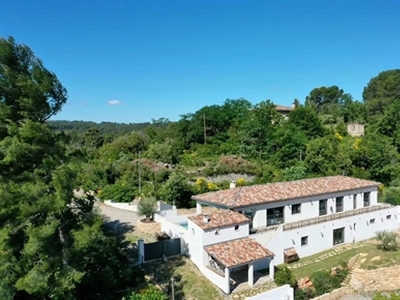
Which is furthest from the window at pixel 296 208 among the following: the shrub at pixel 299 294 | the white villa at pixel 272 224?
the shrub at pixel 299 294

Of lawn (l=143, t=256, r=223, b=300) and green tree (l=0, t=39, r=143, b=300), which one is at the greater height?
green tree (l=0, t=39, r=143, b=300)

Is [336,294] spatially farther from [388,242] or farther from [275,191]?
[275,191]

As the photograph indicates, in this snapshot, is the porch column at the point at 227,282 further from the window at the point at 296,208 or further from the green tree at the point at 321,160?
the green tree at the point at 321,160

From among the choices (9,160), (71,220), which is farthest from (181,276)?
(9,160)

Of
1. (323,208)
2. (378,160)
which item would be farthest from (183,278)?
(378,160)

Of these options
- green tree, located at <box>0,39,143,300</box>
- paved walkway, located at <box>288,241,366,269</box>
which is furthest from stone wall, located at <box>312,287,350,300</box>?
green tree, located at <box>0,39,143,300</box>

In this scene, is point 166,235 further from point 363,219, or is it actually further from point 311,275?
point 363,219

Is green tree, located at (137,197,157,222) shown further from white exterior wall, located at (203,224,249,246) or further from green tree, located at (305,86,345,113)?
green tree, located at (305,86,345,113)
